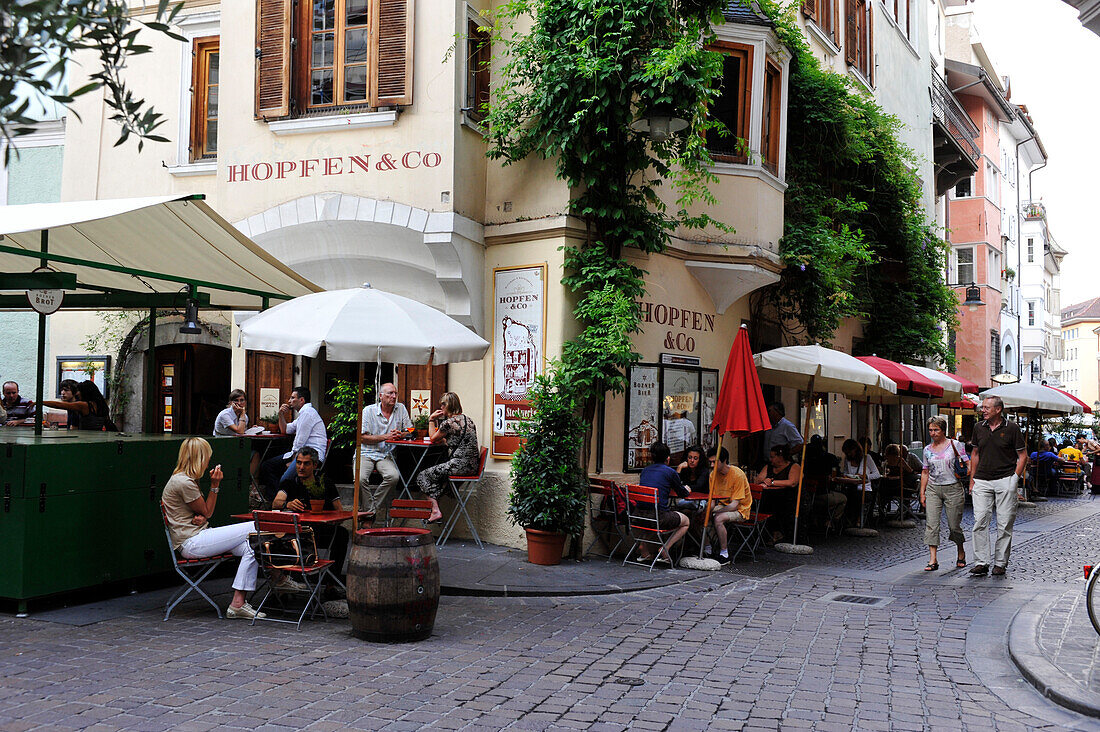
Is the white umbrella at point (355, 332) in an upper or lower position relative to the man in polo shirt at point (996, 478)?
upper

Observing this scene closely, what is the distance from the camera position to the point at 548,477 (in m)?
10.1

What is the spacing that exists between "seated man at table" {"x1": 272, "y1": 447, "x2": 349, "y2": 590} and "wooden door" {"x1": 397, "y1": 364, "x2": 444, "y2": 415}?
143 inches

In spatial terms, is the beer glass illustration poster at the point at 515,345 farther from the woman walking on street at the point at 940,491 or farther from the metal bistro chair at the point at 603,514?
the woman walking on street at the point at 940,491

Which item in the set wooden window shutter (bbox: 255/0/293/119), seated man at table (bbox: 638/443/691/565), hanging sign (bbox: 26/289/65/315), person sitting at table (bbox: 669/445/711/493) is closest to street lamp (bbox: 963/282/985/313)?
person sitting at table (bbox: 669/445/711/493)

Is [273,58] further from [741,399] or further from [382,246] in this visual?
[741,399]

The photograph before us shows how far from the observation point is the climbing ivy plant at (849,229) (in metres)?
14.9

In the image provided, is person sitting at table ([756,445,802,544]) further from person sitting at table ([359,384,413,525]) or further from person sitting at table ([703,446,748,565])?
person sitting at table ([359,384,413,525])

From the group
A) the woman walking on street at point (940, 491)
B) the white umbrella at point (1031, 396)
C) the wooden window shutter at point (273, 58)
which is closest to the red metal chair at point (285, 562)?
the wooden window shutter at point (273, 58)

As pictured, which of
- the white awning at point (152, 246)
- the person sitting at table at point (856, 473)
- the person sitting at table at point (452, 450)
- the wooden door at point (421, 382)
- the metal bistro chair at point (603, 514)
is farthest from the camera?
the person sitting at table at point (856, 473)

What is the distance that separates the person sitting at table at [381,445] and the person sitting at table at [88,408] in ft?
11.8

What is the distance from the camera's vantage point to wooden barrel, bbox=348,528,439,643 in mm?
6715

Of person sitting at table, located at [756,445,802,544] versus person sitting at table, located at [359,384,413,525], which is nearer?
person sitting at table, located at [359,384,413,525]

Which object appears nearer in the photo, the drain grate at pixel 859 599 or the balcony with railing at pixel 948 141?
the drain grate at pixel 859 599

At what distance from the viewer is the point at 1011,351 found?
38062 mm
